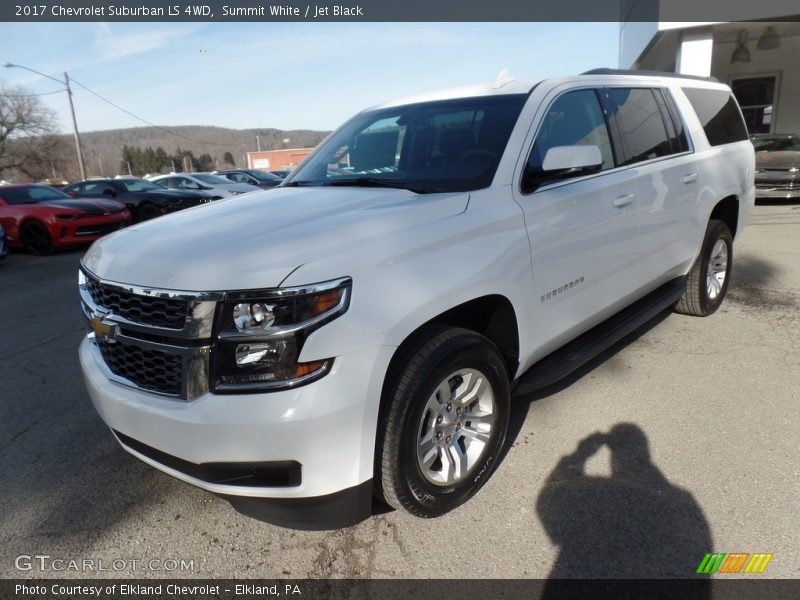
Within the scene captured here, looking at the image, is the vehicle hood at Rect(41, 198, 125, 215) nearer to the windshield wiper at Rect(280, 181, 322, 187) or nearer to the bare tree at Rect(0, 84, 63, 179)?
the windshield wiper at Rect(280, 181, 322, 187)

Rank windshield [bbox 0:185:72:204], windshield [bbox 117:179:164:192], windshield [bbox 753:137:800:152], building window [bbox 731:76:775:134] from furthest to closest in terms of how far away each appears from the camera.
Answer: building window [bbox 731:76:775:134] → windshield [bbox 117:179:164:192] → windshield [bbox 753:137:800:152] → windshield [bbox 0:185:72:204]

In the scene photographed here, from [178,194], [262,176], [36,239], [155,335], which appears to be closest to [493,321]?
[155,335]

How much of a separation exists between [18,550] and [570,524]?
245cm

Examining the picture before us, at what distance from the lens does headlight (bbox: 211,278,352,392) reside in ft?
6.26

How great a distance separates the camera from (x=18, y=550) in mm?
2465

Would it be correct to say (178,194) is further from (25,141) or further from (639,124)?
(25,141)

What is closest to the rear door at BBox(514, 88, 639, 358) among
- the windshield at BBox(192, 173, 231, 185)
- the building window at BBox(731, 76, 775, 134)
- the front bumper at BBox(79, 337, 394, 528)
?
the front bumper at BBox(79, 337, 394, 528)

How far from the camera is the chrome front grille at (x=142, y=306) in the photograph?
2.01 meters

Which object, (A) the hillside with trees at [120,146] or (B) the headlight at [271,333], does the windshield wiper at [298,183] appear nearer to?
(B) the headlight at [271,333]

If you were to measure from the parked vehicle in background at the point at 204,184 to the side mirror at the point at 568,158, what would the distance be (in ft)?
41.1

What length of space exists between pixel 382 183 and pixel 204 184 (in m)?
14.0

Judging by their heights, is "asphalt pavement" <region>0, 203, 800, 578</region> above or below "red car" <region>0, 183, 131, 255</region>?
below

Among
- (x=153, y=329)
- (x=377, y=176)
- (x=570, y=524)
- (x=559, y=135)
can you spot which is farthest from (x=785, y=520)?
(x=153, y=329)

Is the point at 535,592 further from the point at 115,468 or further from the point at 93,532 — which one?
the point at 115,468
